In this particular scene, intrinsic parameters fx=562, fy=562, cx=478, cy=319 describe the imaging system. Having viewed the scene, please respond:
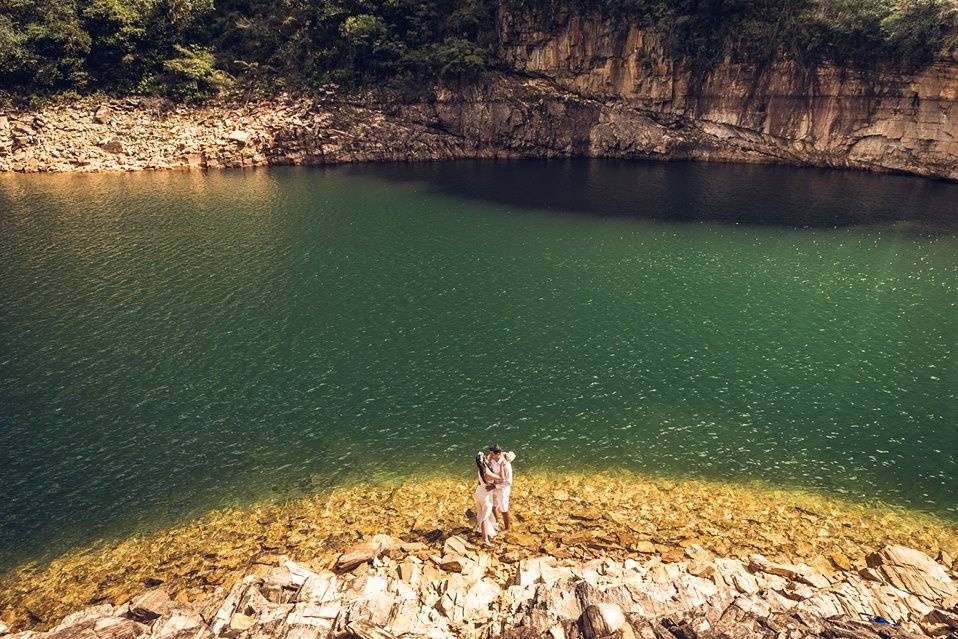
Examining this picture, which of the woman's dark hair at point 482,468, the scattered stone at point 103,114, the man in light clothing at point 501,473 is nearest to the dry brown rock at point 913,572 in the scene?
the man in light clothing at point 501,473

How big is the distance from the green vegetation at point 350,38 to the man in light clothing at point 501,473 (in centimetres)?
5624

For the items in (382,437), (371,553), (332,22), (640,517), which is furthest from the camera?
(332,22)

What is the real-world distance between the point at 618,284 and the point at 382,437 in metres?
17.6

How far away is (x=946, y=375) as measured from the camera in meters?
22.5

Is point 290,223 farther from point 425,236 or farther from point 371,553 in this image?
point 371,553

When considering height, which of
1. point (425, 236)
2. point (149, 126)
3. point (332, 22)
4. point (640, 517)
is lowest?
point (640, 517)

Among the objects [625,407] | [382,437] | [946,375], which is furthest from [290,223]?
[946,375]

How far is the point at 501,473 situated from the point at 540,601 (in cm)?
331

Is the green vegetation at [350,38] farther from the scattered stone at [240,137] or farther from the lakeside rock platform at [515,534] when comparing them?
the lakeside rock platform at [515,534]

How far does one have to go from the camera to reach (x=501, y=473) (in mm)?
14281

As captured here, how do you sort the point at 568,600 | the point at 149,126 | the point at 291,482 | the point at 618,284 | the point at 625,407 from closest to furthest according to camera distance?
the point at 568,600, the point at 291,482, the point at 625,407, the point at 618,284, the point at 149,126

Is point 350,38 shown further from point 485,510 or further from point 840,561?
point 840,561

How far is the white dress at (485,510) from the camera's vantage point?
46.6 feet

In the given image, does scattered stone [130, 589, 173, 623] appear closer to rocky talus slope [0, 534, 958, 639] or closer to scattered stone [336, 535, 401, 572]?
rocky talus slope [0, 534, 958, 639]
